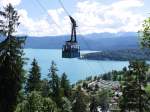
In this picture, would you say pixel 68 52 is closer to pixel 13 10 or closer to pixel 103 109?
pixel 13 10

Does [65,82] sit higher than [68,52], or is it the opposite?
[68,52]

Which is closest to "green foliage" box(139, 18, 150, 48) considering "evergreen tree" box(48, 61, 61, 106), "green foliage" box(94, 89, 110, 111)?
"evergreen tree" box(48, 61, 61, 106)

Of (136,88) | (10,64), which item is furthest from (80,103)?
(10,64)

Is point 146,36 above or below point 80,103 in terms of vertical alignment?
above

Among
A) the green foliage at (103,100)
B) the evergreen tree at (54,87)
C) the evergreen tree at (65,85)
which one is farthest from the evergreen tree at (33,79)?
the green foliage at (103,100)

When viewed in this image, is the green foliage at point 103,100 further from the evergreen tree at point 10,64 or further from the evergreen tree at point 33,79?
the evergreen tree at point 10,64

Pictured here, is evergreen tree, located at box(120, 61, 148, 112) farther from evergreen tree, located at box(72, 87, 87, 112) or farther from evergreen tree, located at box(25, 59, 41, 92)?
evergreen tree, located at box(72, 87, 87, 112)

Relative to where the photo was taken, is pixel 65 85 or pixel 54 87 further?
pixel 65 85

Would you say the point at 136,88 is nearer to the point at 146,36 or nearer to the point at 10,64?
the point at 10,64

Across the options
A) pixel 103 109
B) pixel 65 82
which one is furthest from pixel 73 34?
pixel 103 109
